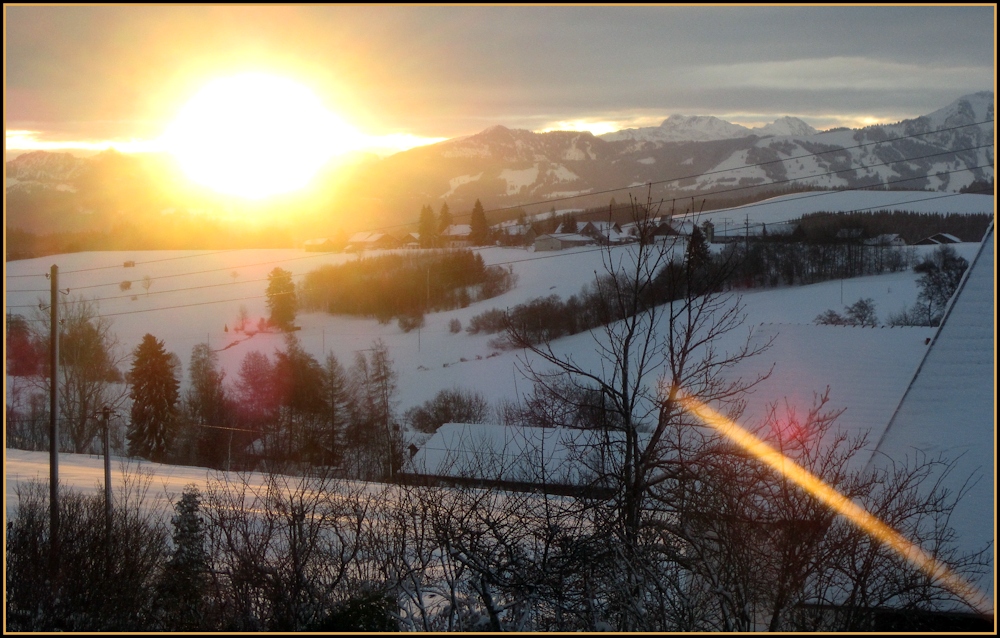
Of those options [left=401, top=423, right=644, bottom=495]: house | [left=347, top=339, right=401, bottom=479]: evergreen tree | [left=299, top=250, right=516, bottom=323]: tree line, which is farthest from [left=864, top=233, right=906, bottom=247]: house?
[left=401, top=423, right=644, bottom=495]: house

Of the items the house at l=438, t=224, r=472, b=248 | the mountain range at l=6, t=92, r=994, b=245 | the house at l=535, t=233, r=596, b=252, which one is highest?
the mountain range at l=6, t=92, r=994, b=245

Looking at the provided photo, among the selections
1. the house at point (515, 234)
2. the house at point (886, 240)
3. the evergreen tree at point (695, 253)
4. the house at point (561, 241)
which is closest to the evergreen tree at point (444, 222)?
the house at point (515, 234)

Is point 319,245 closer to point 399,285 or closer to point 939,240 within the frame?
point 399,285

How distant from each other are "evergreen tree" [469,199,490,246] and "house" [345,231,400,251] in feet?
14.1

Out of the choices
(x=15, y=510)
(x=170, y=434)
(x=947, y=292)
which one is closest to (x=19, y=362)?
(x=170, y=434)

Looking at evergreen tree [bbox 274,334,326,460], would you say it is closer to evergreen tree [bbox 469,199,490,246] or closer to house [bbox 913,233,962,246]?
evergreen tree [bbox 469,199,490,246]

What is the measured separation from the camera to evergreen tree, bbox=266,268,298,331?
2986 centimetres

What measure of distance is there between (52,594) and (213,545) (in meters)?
1.31

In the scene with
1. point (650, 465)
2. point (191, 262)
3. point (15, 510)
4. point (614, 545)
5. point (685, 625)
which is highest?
point (191, 262)

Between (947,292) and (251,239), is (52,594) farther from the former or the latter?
(251,239)

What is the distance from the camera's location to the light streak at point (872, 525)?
463cm

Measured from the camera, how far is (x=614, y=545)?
4.10m

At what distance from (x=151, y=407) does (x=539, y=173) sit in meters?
29.8

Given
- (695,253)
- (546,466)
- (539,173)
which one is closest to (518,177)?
(539,173)
